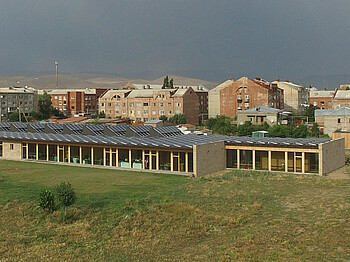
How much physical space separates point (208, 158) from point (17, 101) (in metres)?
85.0

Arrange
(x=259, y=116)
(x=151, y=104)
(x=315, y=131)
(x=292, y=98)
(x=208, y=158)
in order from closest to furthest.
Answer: (x=208, y=158), (x=315, y=131), (x=259, y=116), (x=151, y=104), (x=292, y=98)

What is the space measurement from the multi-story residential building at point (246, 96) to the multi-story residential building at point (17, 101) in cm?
4745

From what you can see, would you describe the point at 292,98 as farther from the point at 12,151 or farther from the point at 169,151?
the point at 169,151

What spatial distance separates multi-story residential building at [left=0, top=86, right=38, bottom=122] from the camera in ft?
347

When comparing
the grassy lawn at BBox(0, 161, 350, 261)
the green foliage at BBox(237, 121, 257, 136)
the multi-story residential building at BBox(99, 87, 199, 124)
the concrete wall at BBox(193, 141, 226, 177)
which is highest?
the multi-story residential building at BBox(99, 87, 199, 124)

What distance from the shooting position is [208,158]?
34.9m

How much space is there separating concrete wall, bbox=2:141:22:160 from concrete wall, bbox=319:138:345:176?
92.8 feet

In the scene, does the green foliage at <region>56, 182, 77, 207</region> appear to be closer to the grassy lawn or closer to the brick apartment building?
the grassy lawn

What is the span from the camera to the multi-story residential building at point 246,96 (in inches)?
3420

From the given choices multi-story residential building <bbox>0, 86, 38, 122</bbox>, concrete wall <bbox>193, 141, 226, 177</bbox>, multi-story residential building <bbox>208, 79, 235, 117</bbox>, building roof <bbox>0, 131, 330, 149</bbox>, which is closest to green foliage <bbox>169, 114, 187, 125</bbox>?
multi-story residential building <bbox>208, 79, 235, 117</bbox>

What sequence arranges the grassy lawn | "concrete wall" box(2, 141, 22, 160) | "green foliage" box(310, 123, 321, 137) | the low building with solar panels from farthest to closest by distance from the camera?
"green foliage" box(310, 123, 321, 137) < "concrete wall" box(2, 141, 22, 160) < the low building with solar panels < the grassy lawn

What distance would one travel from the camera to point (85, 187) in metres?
29.9

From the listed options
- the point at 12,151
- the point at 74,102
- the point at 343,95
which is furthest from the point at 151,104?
the point at 12,151

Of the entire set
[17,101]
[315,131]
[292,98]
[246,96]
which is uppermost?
[17,101]
